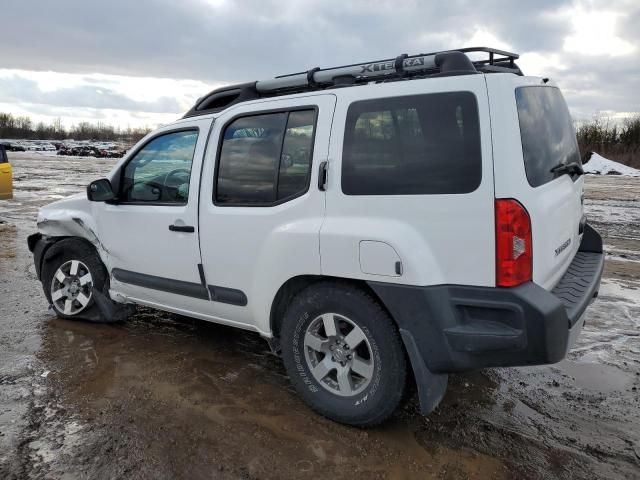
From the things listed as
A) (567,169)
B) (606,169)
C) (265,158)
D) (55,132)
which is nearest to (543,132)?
(567,169)

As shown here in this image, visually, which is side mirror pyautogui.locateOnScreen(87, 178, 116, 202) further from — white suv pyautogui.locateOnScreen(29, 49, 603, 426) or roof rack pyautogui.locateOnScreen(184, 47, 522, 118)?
roof rack pyautogui.locateOnScreen(184, 47, 522, 118)

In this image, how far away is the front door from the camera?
12.7 ft

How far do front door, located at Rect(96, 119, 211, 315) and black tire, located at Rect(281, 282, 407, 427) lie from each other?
897mm

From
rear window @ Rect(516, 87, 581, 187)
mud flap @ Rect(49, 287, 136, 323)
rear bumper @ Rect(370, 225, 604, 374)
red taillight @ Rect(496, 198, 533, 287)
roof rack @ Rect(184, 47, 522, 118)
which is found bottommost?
mud flap @ Rect(49, 287, 136, 323)

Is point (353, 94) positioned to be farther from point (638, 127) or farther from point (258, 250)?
point (638, 127)

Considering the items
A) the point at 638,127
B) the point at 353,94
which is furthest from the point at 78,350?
the point at 638,127

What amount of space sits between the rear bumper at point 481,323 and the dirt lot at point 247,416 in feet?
2.11

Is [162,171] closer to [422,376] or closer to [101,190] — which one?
[101,190]

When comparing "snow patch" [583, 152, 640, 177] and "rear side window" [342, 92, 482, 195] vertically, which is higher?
"rear side window" [342, 92, 482, 195]

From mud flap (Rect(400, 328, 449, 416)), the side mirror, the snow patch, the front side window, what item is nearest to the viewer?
mud flap (Rect(400, 328, 449, 416))

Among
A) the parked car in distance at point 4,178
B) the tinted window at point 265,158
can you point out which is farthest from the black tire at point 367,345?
the parked car in distance at point 4,178

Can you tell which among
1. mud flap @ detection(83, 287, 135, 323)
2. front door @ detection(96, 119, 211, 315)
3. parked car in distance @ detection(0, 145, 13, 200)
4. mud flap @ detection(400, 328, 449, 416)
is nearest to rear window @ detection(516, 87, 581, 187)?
mud flap @ detection(400, 328, 449, 416)

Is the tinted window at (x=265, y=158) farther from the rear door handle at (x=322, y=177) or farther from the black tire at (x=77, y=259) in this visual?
the black tire at (x=77, y=259)

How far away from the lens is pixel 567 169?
3.33 meters
